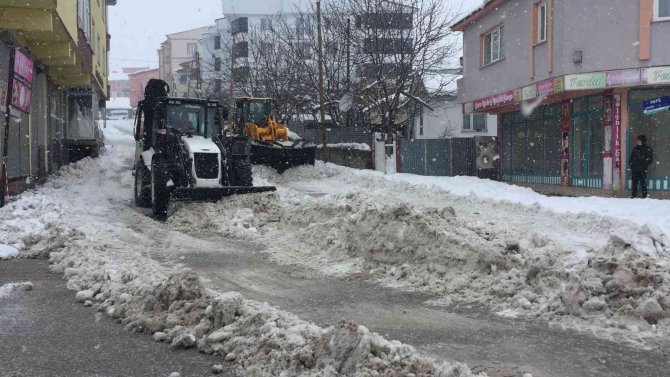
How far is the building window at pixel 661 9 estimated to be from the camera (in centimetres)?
1672

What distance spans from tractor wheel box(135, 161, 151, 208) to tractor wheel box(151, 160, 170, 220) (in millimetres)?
1225

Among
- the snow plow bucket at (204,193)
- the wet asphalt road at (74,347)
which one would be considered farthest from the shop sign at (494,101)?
the wet asphalt road at (74,347)

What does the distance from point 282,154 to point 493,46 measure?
8437mm

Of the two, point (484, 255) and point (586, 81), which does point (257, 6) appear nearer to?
point (586, 81)

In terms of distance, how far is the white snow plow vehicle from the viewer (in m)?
13.9

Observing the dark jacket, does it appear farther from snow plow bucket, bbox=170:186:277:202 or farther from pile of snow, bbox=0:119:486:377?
pile of snow, bbox=0:119:486:377

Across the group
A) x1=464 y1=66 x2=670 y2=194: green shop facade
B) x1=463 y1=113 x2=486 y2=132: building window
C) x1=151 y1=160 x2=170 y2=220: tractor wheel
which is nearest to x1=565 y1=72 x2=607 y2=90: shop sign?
x1=464 y1=66 x2=670 y2=194: green shop facade

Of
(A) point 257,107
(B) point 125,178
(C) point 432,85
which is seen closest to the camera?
(B) point 125,178

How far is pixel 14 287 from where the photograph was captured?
7.64 metres

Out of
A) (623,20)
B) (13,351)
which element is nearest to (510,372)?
(13,351)

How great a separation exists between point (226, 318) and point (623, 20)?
15.1 metres

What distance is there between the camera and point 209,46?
81250 millimetres

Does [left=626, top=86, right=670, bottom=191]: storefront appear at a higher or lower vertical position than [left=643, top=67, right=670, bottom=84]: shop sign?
lower

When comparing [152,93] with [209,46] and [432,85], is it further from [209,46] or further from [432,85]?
[209,46]
